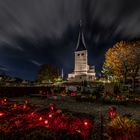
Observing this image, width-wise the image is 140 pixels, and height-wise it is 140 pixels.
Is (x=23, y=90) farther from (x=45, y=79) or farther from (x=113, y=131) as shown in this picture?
(x=45, y=79)

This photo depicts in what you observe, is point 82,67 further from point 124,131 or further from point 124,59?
point 124,131

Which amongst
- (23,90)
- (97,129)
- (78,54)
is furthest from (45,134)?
(78,54)

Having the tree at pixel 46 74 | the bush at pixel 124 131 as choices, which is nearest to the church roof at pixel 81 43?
the tree at pixel 46 74

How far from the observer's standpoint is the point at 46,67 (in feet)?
331

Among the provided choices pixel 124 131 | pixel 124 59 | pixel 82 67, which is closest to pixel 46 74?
pixel 124 59

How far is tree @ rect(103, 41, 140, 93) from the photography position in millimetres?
49688

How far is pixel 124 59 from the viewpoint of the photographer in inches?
1972

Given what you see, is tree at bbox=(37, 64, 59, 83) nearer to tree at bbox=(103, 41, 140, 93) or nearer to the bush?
tree at bbox=(103, 41, 140, 93)

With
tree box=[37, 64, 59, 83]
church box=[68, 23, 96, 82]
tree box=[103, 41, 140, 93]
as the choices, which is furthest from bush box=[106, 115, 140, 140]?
church box=[68, 23, 96, 82]

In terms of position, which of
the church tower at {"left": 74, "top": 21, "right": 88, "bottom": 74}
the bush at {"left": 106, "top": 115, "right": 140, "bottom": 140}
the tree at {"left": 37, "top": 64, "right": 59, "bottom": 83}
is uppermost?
the church tower at {"left": 74, "top": 21, "right": 88, "bottom": 74}

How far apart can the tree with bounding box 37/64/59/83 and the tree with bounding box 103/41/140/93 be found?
52.1 meters

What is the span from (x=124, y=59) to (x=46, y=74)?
186 ft

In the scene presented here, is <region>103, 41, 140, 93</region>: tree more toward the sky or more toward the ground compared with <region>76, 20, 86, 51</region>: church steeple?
more toward the ground

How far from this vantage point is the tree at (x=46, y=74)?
3905 inches
